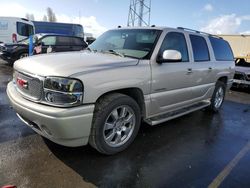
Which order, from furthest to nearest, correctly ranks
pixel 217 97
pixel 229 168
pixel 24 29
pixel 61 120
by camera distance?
pixel 24 29
pixel 217 97
pixel 229 168
pixel 61 120

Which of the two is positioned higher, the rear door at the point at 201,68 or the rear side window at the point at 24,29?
the rear side window at the point at 24,29

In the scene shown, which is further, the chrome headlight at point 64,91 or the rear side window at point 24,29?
the rear side window at point 24,29

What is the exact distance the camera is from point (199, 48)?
4906mm

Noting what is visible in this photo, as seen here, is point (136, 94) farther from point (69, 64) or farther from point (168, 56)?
point (69, 64)

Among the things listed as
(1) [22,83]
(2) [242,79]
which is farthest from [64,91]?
(2) [242,79]

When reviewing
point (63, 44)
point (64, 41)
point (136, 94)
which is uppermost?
point (64, 41)

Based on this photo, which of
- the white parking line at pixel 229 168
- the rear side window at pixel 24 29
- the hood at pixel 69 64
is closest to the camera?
the hood at pixel 69 64

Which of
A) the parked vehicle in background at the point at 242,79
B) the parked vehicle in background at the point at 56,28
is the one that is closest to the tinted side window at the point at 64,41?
the parked vehicle in background at the point at 242,79

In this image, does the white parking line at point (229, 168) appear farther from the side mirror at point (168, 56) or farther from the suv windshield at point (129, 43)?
the suv windshield at point (129, 43)

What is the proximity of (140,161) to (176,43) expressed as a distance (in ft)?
7.46

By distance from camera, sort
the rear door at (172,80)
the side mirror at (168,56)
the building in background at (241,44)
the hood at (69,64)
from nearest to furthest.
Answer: the hood at (69,64)
the side mirror at (168,56)
the rear door at (172,80)
the building in background at (241,44)

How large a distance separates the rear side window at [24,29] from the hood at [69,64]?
15369mm

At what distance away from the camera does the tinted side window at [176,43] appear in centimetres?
402

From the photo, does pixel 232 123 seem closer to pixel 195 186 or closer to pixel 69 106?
pixel 195 186
